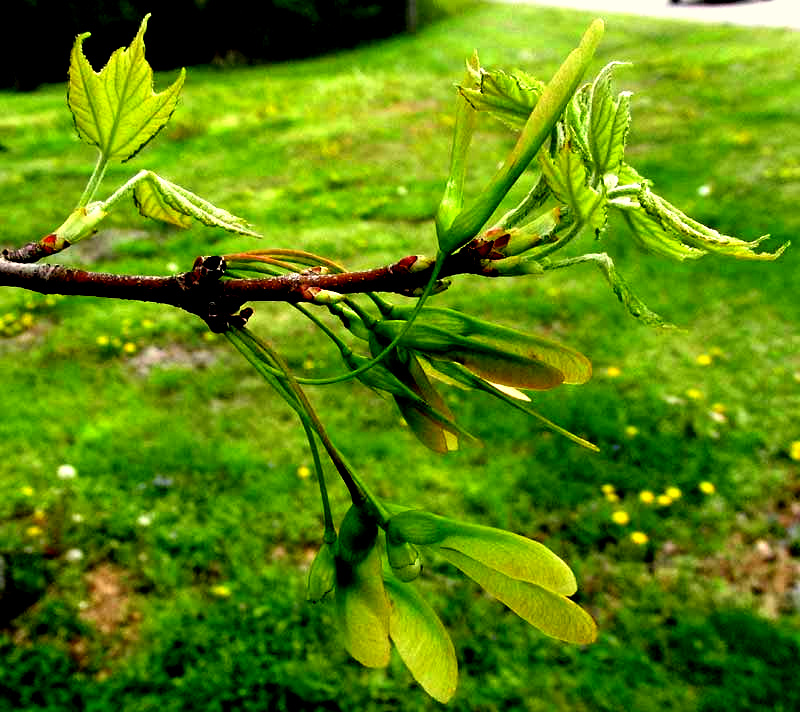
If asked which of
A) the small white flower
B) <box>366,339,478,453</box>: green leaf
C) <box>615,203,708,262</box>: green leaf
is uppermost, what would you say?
<box>615,203,708,262</box>: green leaf

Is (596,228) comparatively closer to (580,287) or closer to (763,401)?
(763,401)

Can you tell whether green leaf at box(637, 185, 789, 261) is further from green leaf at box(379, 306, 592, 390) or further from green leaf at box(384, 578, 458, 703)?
green leaf at box(384, 578, 458, 703)

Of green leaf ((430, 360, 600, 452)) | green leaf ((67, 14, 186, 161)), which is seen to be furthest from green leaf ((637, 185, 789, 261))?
green leaf ((67, 14, 186, 161))

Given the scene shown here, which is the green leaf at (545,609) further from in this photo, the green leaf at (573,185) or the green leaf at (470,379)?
the green leaf at (573,185)

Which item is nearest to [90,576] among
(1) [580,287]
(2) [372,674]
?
(2) [372,674]

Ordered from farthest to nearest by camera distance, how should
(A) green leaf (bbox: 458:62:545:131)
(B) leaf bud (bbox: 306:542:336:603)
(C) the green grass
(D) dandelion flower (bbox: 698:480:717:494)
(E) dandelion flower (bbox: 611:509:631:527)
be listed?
(D) dandelion flower (bbox: 698:480:717:494), (E) dandelion flower (bbox: 611:509:631:527), (C) the green grass, (B) leaf bud (bbox: 306:542:336:603), (A) green leaf (bbox: 458:62:545:131)

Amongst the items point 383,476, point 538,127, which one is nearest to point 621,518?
point 383,476

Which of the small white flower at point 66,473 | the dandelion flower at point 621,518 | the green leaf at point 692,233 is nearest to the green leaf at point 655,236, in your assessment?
the green leaf at point 692,233
